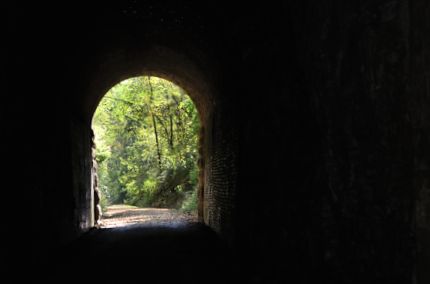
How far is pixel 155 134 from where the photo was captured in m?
22.6

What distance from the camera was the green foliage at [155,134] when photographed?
20.9 metres

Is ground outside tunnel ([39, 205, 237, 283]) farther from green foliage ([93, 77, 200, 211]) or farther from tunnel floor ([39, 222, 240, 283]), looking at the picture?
green foliage ([93, 77, 200, 211])

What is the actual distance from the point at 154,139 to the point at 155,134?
176 centimetres

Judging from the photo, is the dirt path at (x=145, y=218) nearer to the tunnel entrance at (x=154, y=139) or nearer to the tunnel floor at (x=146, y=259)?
the tunnel entrance at (x=154, y=139)

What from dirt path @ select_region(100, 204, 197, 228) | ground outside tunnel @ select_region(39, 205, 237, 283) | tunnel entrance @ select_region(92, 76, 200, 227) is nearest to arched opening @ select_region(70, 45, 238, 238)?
ground outside tunnel @ select_region(39, 205, 237, 283)

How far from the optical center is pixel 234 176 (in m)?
7.65

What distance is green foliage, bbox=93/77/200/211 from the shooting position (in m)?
20.9

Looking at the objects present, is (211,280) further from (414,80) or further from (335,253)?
(414,80)

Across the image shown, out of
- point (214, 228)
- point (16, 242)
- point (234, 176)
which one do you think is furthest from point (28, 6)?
A: point (214, 228)

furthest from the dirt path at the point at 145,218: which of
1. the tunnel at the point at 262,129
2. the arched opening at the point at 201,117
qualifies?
the tunnel at the point at 262,129

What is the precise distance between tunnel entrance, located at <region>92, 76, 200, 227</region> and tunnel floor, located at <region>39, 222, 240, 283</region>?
28.5 ft

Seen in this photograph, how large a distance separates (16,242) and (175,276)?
6.71 ft

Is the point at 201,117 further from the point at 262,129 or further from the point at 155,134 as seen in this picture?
the point at 155,134

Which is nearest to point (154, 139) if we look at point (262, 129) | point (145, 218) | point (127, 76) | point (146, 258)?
point (145, 218)
